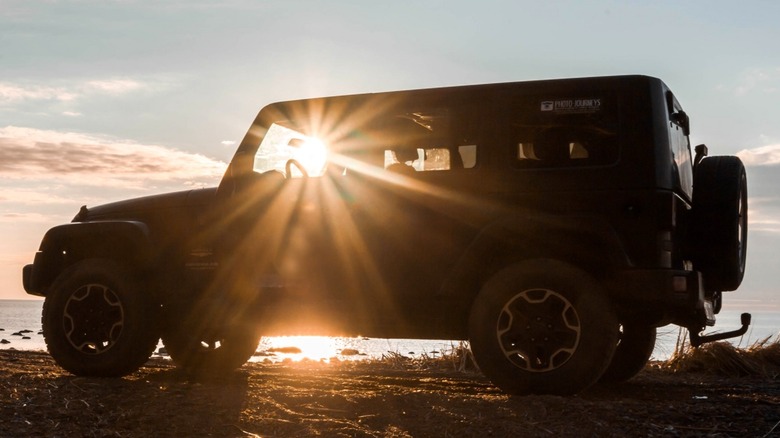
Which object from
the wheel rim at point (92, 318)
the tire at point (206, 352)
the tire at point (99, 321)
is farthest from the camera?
the tire at point (206, 352)

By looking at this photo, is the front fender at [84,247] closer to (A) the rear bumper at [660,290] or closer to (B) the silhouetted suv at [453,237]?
(B) the silhouetted suv at [453,237]

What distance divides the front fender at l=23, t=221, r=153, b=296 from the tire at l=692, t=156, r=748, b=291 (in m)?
4.53

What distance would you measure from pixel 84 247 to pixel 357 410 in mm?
3734

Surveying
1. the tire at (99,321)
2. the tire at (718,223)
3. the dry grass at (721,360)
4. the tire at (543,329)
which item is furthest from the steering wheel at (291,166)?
the dry grass at (721,360)

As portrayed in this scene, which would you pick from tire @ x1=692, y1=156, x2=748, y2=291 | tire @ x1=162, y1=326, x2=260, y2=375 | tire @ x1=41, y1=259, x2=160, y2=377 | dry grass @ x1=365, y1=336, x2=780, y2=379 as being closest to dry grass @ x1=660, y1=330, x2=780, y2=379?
dry grass @ x1=365, y1=336, x2=780, y2=379

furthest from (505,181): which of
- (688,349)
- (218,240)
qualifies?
(688,349)

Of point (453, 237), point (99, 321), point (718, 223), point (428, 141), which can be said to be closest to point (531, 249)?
point (453, 237)

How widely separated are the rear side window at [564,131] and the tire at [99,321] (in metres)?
3.54

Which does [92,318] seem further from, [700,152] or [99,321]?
[700,152]

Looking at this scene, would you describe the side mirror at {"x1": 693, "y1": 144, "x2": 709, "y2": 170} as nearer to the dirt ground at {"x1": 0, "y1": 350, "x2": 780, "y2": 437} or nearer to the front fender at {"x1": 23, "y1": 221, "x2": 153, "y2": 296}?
the dirt ground at {"x1": 0, "y1": 350, "x2": 780, "y2": 437}

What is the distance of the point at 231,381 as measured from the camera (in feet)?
25.7

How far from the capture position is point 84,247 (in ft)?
27.3

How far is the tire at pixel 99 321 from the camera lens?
7.73m

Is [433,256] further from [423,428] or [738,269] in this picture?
[738,269]
